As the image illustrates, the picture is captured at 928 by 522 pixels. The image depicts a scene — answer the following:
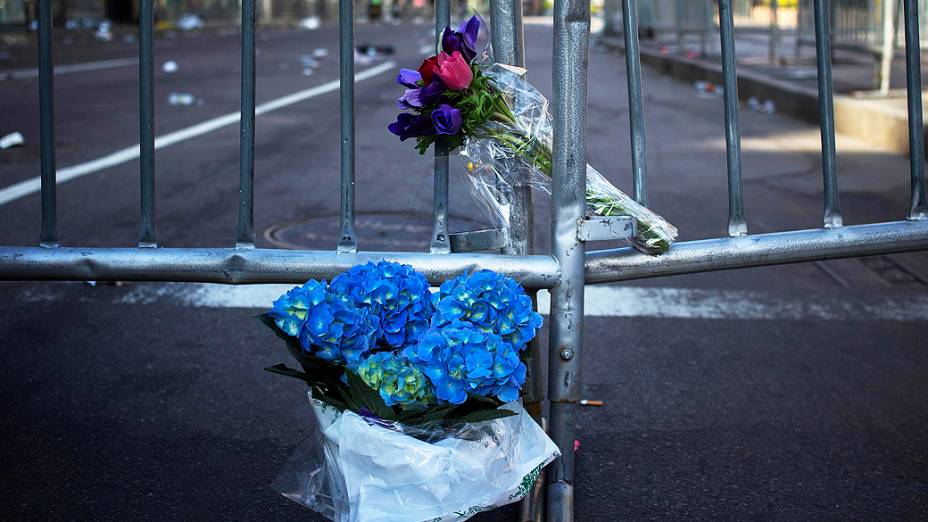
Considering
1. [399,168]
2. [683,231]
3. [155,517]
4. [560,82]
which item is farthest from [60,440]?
[399,168]

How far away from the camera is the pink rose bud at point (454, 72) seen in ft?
7.66

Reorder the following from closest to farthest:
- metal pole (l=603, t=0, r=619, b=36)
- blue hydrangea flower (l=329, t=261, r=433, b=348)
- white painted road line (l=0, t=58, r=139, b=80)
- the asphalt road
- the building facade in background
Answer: blue hydrangea flower (l=329, t=261, r=433, b=348), the asphalt road, white painted road line (l=0, t=58, r=139, b=80), the building facade in background, metal pole (l=603, t=0, r=619, b=36)

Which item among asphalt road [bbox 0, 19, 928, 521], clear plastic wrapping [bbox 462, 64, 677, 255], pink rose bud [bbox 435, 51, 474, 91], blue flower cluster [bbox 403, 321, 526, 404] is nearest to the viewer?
blue flower cluster [bbox 403, 321, 526, 404]

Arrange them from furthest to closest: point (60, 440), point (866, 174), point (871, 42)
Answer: point (871, 42) → point (866, 174) → point (60, 440)

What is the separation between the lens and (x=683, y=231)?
5988 millimetres

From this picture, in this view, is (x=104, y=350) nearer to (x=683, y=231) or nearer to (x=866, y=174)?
(x=683, y=231)

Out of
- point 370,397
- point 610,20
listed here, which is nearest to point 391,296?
point 370,397

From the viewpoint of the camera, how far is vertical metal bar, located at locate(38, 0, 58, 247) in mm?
2533

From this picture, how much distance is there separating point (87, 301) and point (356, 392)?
2.89 metres

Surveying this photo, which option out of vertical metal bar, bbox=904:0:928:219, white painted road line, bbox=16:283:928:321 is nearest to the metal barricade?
white painted road line, bbox=16:283:928:321

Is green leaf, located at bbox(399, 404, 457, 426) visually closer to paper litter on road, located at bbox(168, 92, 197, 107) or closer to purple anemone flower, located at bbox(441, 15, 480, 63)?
purple anemone flower, located at bbox(441, 15, 480, 63)

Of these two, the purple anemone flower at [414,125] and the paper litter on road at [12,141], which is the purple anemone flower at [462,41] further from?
the paper litter on road at [12,141]

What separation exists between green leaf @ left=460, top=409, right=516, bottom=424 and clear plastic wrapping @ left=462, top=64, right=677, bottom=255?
57 cm

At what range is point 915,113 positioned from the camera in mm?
2717
